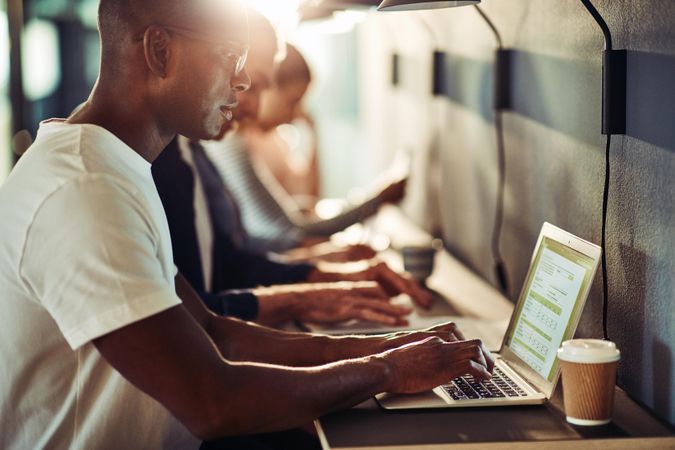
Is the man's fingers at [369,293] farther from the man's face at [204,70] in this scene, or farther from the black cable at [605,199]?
the man's face at [204,70]

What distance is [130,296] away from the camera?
3.69 ft

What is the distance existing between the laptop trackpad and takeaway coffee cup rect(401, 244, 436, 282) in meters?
1.05

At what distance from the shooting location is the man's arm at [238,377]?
1.14 meters

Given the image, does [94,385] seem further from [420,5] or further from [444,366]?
[420,5]

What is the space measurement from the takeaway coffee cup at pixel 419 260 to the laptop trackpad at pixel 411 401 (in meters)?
1.05

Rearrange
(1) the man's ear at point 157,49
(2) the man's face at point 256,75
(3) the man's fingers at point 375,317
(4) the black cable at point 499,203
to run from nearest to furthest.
Result: (1) the man's ear at point 157,49 < (3) the man's fingers at point 375,317 < (4) the black cable at point 499,203 < (2) the man's face at point 256,75

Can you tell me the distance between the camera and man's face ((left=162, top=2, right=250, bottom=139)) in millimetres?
1305

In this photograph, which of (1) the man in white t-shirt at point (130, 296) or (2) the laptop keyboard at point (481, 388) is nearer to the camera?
(1) the man in white t-shirt at point (130, 296)

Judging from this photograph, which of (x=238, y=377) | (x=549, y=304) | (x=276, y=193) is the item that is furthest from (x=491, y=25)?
(x=276, y=193)

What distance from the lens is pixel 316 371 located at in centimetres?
A: 129

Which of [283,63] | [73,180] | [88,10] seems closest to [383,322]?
[73,180]

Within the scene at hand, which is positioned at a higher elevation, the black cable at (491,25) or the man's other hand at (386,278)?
the black cable at (491,25)

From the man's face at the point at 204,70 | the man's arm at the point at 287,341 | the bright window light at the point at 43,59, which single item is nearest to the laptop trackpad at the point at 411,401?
the man's arm at the point at 287,341

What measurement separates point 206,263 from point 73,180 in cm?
113
